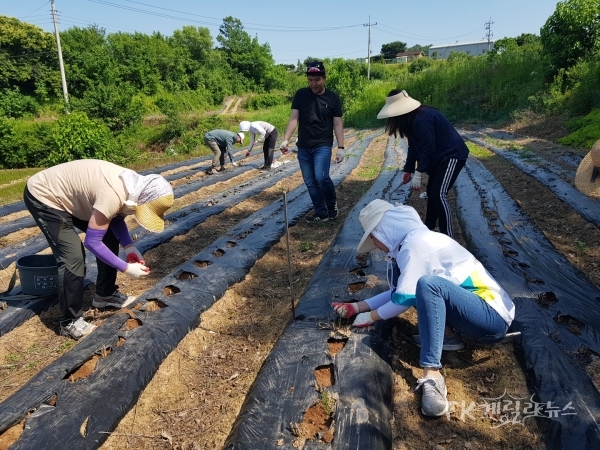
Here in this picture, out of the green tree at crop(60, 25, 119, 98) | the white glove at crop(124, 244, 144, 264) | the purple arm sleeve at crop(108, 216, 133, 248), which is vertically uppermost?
the green tree at crop(60, 25, 119, 98)

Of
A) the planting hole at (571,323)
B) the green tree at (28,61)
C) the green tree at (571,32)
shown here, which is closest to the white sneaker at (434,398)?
the planting hole at (571,323)

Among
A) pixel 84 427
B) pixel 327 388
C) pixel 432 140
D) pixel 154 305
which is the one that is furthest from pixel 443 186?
pixel 84 427

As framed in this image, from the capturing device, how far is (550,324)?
243 cm

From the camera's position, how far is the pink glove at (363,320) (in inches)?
94.2

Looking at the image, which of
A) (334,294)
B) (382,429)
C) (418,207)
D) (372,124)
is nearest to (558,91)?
(372,124)

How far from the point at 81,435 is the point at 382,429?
4.30 feet

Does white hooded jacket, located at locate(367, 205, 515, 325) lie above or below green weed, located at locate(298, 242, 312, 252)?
above

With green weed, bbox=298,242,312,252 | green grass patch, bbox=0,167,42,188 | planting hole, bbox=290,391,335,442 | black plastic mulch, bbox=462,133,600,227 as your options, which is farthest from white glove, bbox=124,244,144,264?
green grass patch, bbox=0,167,42,188

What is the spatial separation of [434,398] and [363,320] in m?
0.59

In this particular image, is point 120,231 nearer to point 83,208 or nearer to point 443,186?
point 83,208

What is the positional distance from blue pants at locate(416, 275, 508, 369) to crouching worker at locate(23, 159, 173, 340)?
1.53 m

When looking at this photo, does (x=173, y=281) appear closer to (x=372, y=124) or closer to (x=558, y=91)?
(x=558, y=91)

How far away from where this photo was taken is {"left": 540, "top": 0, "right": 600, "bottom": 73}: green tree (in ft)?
44.8

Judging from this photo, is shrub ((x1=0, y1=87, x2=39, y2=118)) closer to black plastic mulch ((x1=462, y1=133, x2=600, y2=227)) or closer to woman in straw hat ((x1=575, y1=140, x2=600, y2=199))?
black plastic mulch ((x1=462, y1=133, x2=600, y2=227))
